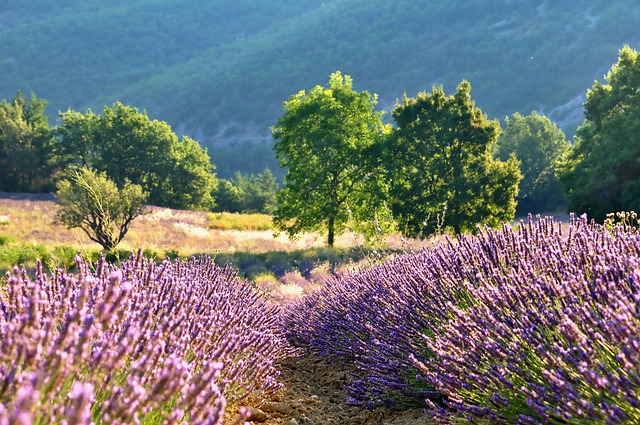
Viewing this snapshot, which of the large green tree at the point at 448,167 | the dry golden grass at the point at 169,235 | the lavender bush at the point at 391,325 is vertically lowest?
the lavender bush at the point at 391,325

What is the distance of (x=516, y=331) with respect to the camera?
2.32 m

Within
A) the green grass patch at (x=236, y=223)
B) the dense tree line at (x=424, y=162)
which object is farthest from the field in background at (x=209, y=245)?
the dense tree line at (x=424, y=162)

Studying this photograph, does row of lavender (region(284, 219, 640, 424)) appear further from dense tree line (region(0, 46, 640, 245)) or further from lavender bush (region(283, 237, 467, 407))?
dense tree line (region(0, 46, 640, 245))

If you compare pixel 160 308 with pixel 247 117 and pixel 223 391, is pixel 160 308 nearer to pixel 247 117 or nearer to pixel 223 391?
pixel 223 391

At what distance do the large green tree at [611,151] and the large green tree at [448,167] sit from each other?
107 inches

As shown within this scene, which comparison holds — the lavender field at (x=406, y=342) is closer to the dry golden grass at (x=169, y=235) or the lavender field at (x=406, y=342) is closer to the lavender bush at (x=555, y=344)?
the lavender bush at (x=555, y=344)

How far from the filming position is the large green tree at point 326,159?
72.7 ft

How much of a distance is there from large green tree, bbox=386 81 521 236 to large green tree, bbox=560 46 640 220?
2.71 metres

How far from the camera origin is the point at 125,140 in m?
47.0

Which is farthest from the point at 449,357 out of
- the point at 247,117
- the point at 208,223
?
the point at 247,117

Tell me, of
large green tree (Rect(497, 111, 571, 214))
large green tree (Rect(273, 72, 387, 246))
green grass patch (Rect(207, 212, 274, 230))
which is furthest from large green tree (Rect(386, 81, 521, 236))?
large green tree (Rect(497, 111, 571, 214))

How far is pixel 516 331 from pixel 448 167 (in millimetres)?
19472

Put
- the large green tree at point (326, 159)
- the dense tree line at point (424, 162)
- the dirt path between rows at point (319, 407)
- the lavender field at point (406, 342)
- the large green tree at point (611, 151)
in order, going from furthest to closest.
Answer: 1. the large green tree at point (326, 159)
2. the dense tree line at point (424, 162)
3. the large green tree at point (611, 151)
4. the dirt path between rows at point (319, 407)
5. the lavender field at point (406, 342)

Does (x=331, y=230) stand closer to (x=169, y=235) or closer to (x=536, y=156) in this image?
(x=169, y=235)
